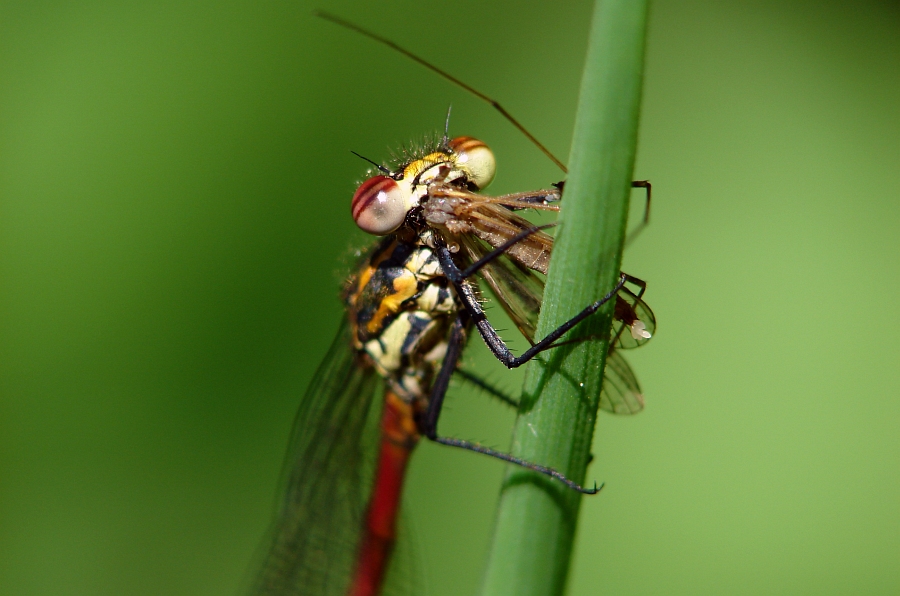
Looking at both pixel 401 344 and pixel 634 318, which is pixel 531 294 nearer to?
pixel 634 318

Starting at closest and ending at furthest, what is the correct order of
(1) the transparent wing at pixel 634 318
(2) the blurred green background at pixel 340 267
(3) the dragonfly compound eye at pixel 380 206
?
1. (1) the transparent wing at pixel 634 318
2. (3) the dragonfly compound eye at pixel 380 206
3. (2) the blurred green background at pixel 340 267

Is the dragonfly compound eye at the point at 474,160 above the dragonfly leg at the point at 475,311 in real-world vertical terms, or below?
above

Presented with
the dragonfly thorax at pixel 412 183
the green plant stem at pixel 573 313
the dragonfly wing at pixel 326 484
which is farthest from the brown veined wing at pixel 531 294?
the dragonfly wing at pixel 326 484

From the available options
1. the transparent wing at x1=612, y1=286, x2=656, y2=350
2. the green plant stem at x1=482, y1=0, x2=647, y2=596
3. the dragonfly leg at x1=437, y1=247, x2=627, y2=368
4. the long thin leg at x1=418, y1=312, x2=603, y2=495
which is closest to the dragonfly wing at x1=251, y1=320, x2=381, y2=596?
the long thin leg at x1=418, y1=312, x2=603, y2=495

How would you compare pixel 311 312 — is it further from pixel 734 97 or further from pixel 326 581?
pixel 734 97

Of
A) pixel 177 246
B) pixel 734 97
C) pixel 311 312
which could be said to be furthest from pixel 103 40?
pixel 734 97

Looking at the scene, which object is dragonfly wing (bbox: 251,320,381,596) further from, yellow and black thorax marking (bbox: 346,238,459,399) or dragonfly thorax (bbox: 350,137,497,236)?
dragonfly thorax (bbox: 350,137,497,236)

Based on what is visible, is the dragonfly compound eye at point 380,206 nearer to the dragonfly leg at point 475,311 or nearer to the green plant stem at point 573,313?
the dragonfly leg at point 475,311
